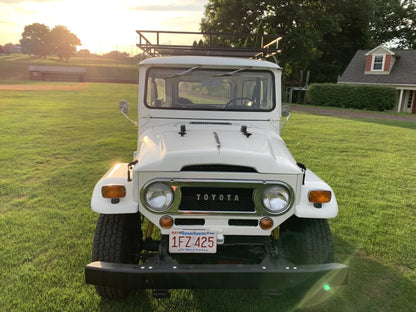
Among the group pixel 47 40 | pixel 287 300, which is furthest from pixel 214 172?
pixel 47 40

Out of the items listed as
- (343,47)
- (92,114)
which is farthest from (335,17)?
(92,114)

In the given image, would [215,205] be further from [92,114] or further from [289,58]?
[289,58]

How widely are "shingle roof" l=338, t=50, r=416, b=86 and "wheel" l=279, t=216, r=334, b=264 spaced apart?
2870 centimetres

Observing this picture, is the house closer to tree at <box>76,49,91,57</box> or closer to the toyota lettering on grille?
the toyota lettering on grille

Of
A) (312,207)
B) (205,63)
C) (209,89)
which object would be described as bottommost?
(312,207)

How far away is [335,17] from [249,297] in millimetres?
33279

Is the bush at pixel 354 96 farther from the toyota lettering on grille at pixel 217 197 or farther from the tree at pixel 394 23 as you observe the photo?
the toyota lettering on grille at pixel 217 197

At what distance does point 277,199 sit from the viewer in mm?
2600

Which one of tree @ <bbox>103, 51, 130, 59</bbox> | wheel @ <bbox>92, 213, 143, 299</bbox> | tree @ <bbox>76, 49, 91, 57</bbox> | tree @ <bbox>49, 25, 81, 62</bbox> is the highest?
tree @ <bbox>49, 25, 81, 62</bbox>

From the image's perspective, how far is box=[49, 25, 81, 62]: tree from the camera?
264ft

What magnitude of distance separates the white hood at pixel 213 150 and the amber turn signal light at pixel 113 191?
246 millimetres

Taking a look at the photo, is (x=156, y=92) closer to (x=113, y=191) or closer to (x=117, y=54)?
(x=113, y=191)

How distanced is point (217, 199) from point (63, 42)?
294ft

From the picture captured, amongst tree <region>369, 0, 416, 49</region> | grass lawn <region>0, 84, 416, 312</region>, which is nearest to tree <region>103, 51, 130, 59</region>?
A: tree <region>369, 0, 416, 49</region>
